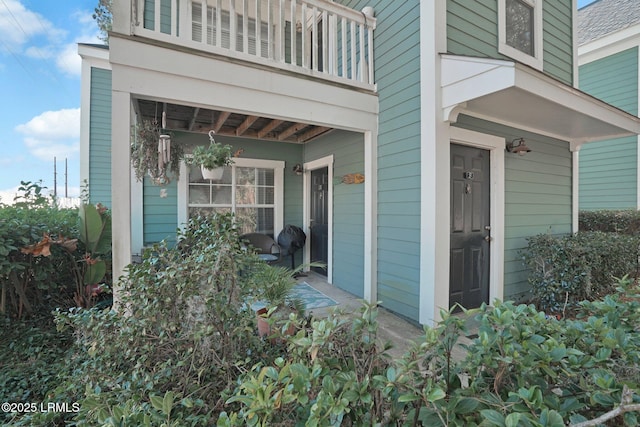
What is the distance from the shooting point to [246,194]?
5.52 metres

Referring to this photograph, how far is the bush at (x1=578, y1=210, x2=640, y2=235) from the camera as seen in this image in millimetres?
5492

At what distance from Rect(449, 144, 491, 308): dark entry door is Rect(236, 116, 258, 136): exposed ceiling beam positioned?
281 centimetres

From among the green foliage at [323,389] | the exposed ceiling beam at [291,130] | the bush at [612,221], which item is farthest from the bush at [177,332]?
the bush at [612,221]

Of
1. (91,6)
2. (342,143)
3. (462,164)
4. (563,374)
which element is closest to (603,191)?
(462,164)

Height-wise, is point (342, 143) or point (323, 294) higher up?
point (342, 143)

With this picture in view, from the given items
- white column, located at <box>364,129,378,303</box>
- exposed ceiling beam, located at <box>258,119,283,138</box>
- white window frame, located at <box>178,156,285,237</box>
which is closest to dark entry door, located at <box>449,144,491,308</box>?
white column, located at <box>364,129,378,303</box>

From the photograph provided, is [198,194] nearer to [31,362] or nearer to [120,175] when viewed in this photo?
[120,175]

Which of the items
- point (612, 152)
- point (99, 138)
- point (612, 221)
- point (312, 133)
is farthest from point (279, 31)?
point (612, 152)

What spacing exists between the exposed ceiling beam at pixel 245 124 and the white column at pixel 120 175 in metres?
1.95

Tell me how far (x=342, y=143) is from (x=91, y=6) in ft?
14.2

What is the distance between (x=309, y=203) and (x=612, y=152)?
22.9 ft

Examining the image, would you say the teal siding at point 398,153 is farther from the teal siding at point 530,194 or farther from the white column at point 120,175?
the white column at point 120,175

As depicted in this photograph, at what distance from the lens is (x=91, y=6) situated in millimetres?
4363

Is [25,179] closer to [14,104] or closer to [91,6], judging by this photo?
[91,6]
